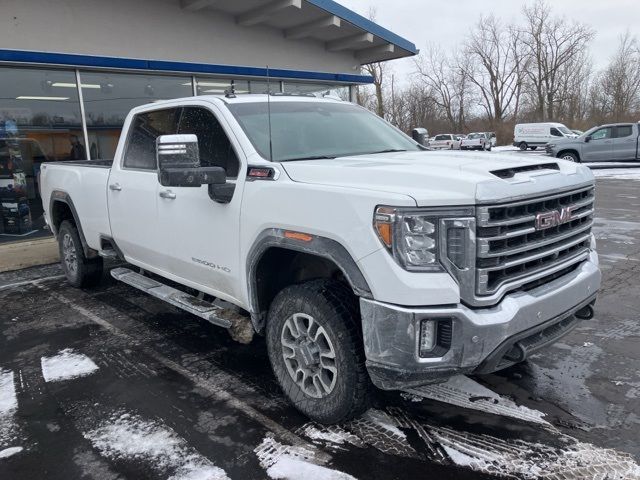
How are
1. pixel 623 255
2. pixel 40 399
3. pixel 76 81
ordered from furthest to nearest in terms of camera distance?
pixel 76 81 → pixel 623 255 → pixel 40 399

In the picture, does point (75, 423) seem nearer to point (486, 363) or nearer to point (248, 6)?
point (486, 363)

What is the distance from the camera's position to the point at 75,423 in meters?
3.39

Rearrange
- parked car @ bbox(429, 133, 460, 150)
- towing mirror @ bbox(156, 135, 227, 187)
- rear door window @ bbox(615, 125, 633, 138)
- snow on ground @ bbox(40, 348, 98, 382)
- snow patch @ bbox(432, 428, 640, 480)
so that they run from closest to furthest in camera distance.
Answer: snow patch @ bbox(432, 428, 640, 480)
towing mirror @ bbox(156, 135, 227, 187)
snow on ground @ bbox(40, 348, 98, 382)
rear door window @ bbox(615, 125, 633, 138)
parked car @ bbox(429, 133, 460, 150)

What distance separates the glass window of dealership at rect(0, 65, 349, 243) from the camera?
366 inches

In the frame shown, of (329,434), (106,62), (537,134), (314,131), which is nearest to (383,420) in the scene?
(329,434)

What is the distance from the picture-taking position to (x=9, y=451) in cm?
310

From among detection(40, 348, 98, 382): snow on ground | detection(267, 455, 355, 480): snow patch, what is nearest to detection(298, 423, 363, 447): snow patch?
detection(267, 455, 355, 480): snow patch

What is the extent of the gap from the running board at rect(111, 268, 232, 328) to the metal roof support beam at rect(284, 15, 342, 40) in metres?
8.99

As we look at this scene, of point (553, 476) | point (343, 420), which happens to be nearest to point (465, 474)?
point (553, 476)

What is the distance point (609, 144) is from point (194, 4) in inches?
705

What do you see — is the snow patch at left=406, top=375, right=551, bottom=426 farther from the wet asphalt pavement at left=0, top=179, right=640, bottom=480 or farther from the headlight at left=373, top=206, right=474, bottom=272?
the headlight at left=373, top=206, right=474, bottom=272

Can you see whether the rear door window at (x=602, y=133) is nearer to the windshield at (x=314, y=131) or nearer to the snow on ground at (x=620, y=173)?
the snow on ground at (x=620, y=173)

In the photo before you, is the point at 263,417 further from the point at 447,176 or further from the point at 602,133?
the point at 602,133

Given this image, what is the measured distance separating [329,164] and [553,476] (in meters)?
2.16
